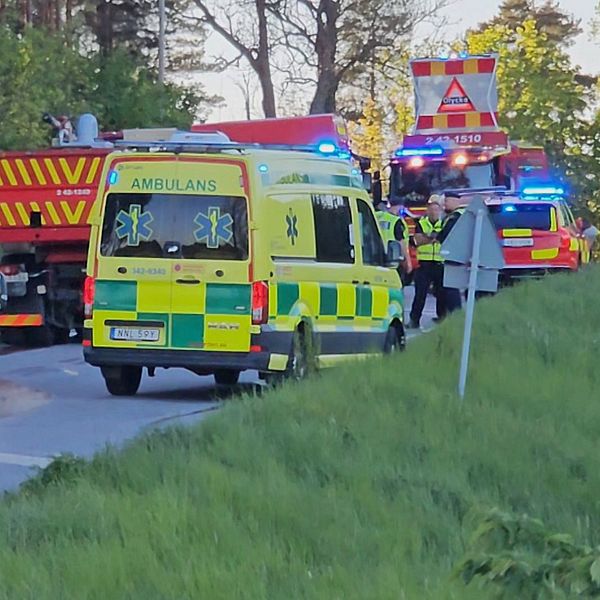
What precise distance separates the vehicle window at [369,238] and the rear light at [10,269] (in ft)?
20.1

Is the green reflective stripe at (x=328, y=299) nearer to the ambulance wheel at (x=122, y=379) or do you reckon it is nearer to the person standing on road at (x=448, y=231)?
the ambulance wheel at (x=122, y=379)

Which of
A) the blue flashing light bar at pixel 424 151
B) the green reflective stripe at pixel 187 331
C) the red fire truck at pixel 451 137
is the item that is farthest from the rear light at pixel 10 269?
the blue flashing light bar at pixel 424 151

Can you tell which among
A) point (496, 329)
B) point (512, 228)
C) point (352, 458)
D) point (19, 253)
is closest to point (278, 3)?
point (512, 228)

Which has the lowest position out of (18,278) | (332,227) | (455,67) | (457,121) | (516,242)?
(18,278)

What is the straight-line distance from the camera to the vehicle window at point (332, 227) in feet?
46.3

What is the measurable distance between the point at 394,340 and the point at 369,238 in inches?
50.2

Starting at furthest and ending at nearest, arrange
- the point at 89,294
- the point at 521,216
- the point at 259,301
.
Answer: the point at 521,216, the point at 89,294, the point at 259,301

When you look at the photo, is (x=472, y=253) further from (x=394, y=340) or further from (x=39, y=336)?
(x=39, y=336)

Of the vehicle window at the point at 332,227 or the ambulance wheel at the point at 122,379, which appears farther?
the vehicle window at the point at 332,227

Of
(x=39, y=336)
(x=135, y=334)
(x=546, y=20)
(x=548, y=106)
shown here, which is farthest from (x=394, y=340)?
(x=546, y=20)

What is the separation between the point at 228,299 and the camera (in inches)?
515

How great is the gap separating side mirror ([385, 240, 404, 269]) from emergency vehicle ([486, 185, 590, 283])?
10336mm

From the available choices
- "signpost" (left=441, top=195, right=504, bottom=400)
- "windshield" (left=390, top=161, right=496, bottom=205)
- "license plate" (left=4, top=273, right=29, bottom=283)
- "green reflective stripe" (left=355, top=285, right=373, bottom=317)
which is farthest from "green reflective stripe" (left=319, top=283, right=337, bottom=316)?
"windshield" (left=390, top=161, right=496, bottom=205)

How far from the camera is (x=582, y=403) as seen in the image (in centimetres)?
1257
